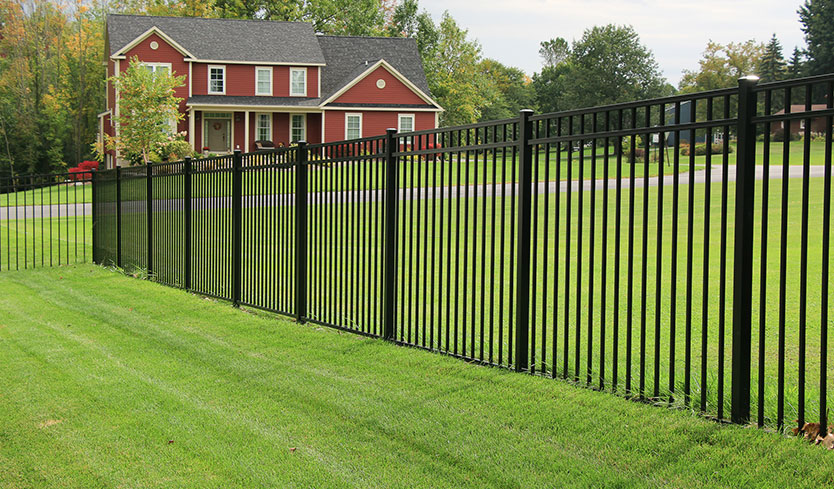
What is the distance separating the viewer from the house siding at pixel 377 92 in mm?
37906

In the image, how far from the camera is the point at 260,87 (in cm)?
3819

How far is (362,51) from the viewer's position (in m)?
41.3

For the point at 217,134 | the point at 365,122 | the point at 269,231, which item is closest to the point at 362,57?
the point at 365,122

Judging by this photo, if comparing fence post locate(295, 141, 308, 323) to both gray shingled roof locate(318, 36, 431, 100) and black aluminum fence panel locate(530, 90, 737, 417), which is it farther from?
gray shingled roof locate(318, 36, 431, 100)

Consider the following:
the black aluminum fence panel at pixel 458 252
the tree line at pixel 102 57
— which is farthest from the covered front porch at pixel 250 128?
the black aluminum fence panel at pixel 458 252

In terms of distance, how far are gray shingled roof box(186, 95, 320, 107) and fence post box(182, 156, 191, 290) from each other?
2707 cm

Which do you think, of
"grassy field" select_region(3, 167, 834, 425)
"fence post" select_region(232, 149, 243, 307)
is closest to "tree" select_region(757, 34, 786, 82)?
"grassy field" select_region(3, 167, 834, 425)

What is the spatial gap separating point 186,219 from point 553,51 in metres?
94.2

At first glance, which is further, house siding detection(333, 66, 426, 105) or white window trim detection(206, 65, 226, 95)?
house siding detection(333, 66, 426, 105)

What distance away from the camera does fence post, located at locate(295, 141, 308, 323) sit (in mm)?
7980

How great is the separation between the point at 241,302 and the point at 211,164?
2.03 meters

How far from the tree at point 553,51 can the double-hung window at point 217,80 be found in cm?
6786

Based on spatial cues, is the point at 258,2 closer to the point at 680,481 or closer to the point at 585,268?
the point at 585,268

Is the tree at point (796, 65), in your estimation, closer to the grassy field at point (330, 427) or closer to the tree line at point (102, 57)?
the tree line at point (102, 57)
